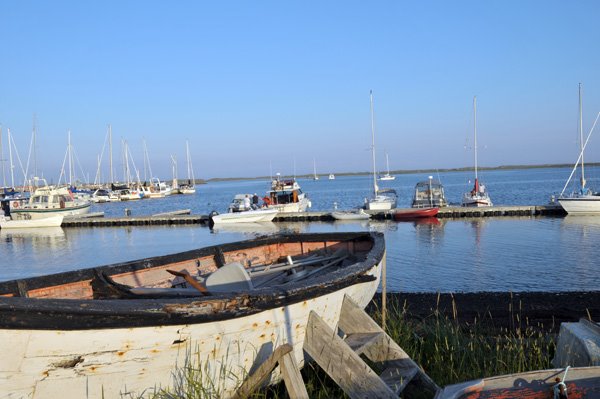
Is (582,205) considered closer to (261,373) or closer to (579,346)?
(579,346)

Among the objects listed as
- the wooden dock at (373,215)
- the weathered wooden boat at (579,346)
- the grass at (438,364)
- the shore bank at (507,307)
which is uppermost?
the weathered wooden boat at (579,346)

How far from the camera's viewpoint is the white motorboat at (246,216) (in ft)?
133

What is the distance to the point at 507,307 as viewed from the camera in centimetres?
1244

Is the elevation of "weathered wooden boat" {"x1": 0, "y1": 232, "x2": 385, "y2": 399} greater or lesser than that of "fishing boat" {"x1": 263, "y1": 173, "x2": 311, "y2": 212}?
greater

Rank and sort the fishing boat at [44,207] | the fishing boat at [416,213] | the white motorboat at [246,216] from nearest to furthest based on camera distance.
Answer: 1. the fishing boat at [416,213]
2. the white motorboat at [246,216]
3. the fishing boat at [44,207]

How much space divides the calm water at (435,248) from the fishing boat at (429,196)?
390 centimetres

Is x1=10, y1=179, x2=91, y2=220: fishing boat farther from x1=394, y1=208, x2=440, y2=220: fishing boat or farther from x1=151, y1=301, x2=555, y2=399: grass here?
x1=151, y1=301, x2=555, y2=399: grass

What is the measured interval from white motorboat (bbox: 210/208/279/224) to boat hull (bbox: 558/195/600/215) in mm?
20143

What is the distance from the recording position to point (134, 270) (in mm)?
7684

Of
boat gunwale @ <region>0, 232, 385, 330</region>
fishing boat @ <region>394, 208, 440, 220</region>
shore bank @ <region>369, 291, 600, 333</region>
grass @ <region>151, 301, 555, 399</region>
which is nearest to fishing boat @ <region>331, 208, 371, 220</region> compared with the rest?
fishing boat @ <region>394, 208, 440, 220</region>

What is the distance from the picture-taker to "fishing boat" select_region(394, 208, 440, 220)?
39.1 m

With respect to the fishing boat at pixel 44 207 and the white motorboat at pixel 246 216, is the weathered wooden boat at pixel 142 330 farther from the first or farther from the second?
the fishing boat at pixel 44 207

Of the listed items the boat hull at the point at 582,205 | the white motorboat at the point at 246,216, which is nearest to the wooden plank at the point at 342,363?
the white motorboat at the point at 246,216

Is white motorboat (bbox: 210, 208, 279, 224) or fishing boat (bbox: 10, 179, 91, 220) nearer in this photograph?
white motorboat (bbox: 210, 208, 279, 224)
